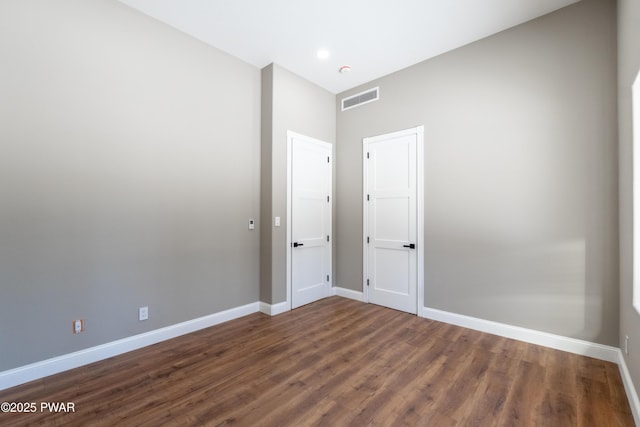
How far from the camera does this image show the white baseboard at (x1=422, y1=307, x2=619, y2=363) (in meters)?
2.47

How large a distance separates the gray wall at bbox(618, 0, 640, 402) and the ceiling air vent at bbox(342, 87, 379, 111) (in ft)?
8.04

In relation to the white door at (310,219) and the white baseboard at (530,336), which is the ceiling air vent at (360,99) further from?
the white baseboard at (530,336)

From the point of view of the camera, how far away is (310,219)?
4.14 meters

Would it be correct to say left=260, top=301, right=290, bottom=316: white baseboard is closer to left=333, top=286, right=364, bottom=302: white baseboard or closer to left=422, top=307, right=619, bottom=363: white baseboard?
left=333, top=286, right=364, bottom=302: white baseboard

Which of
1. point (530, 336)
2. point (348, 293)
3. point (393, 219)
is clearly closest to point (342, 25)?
point (393, 219)

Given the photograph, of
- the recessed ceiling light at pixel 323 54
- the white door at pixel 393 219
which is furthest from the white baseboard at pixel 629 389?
the recessed ceiling light at pixel 323 54

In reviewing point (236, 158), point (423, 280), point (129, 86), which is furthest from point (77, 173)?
point (423, 280)

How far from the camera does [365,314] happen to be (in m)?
3.68

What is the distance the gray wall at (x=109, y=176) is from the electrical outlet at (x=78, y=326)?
49mm

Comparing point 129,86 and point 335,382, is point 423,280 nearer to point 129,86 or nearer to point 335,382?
point 335,382

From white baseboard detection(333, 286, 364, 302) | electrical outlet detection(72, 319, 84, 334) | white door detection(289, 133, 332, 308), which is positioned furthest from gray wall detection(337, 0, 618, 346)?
electrical outlet detection(72, 319, 84, 334)

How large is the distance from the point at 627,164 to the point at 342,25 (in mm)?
2766

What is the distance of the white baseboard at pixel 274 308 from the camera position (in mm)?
3615

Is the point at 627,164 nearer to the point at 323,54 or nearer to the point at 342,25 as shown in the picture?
the point at 342,25
